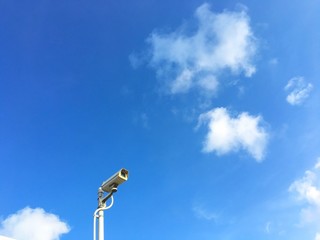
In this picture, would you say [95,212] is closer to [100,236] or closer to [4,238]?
[100,236]

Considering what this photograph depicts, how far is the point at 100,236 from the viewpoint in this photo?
24.7ft

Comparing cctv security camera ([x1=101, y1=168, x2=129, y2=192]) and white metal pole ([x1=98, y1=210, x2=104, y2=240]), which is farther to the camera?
cctv security camera ([x1=101, y1=168, x2=129, y2=192])

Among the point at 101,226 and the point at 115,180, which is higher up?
the point at 115,180

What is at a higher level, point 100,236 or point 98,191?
point 98,191

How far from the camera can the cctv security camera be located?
7922mm

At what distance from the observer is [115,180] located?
794 cm

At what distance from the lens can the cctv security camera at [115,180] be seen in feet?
26.0

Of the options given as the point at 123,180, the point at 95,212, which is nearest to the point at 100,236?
the point at 95,212

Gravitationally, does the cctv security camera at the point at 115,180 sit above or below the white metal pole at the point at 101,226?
above

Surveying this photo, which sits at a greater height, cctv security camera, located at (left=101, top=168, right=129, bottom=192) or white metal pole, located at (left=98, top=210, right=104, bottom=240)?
cctv security camera, located at (left=101, top=168, right=129, bottom=192)

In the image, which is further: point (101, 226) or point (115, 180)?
point (115, 180)

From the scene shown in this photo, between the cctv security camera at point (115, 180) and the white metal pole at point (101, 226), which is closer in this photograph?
the white metal pole at point (101, 226)

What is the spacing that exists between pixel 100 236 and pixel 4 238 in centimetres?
163

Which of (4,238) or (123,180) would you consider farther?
(123,180)
